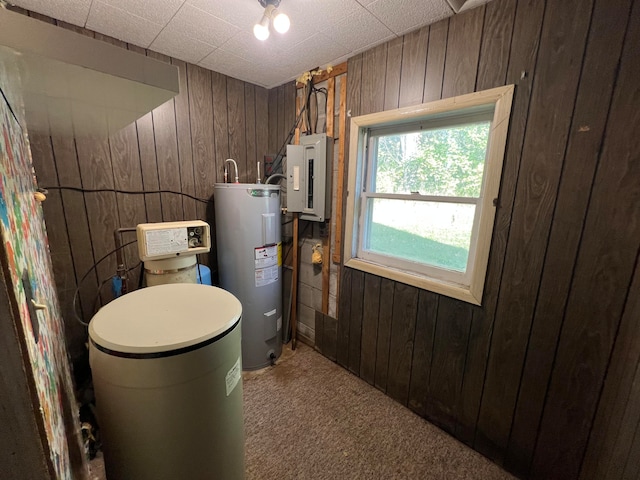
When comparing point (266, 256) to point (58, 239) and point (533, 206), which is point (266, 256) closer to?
point (58, 239)

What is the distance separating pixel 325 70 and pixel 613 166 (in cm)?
172

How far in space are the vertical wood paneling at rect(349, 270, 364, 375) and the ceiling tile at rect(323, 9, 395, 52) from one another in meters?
1.46

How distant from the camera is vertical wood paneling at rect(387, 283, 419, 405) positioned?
1.71 metres

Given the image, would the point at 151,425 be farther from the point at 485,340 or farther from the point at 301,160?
the point at 301,160

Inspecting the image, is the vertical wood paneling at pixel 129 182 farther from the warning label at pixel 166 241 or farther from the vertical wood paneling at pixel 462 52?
the vertical wood paneling at pixel 462 52

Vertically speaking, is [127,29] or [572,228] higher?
[127,29]

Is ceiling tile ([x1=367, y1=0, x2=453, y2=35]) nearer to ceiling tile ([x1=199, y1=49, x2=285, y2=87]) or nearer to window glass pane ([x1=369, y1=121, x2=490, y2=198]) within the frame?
window glass pane ([x1=369, y1=121, x2=490, y2=198])

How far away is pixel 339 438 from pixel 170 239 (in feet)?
4.91

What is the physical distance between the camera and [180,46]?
1.74 meters

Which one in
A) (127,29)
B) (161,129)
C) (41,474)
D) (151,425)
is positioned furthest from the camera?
(161,129)

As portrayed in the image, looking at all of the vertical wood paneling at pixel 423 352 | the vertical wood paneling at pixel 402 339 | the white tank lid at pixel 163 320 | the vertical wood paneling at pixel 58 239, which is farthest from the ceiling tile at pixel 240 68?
the vertical wood paneling at pixel 423 352

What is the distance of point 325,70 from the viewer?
1.97 meters

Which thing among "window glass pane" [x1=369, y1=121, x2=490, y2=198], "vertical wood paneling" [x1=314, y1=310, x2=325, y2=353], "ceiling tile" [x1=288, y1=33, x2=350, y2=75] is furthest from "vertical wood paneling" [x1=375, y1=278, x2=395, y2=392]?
"ceiling tile" [x1=288, y1=33, x2=350, y2=75]

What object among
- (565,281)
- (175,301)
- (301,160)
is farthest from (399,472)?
(301,160)
